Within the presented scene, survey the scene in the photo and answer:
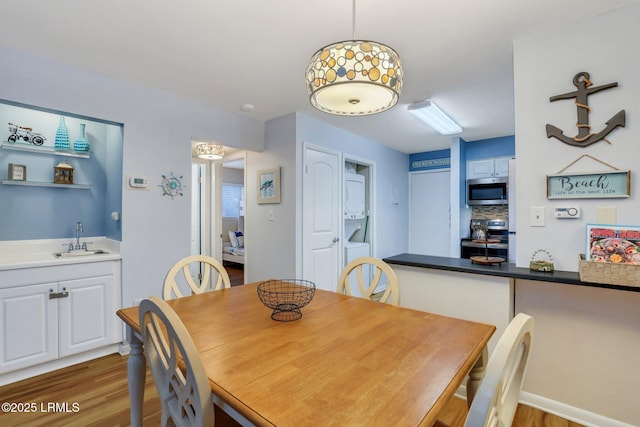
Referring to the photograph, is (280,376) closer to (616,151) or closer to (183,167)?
(616,151)

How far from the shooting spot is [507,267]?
202cm

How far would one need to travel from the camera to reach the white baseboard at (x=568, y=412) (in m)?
1.69

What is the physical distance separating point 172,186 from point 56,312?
1.32 metres

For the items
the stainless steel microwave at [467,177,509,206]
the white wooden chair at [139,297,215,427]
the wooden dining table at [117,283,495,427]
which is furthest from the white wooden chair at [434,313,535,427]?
the stainless steel microwave at [467,177,509,206]

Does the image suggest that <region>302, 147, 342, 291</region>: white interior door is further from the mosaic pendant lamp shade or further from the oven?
the mosaic pendant lamp shade

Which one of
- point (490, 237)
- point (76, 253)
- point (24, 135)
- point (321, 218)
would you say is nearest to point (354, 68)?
point (321, 218)

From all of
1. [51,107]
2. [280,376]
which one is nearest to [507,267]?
[280,376]

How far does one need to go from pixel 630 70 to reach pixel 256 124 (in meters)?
3.17

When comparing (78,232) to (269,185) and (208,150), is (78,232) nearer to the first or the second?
(208,150)

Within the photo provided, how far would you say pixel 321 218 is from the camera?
12.2ft

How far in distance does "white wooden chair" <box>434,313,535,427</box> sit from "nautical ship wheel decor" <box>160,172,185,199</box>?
2938mm

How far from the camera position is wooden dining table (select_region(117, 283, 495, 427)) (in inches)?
29.4

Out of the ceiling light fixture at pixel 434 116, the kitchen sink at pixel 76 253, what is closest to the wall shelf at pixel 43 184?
the kitchen sink at pixel 76 253

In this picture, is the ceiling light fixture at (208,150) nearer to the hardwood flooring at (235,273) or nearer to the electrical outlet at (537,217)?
the hardwood flooring at (235,273)
